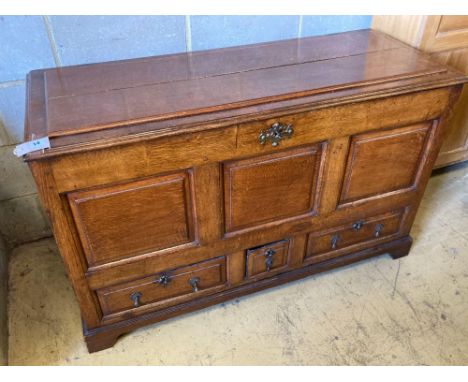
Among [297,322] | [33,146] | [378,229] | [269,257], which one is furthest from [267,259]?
[33,146]

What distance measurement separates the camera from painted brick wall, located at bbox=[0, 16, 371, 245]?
140 cm

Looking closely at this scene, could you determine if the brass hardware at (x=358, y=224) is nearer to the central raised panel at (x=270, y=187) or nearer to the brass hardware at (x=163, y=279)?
the central raised panel at (x=270, y=187)

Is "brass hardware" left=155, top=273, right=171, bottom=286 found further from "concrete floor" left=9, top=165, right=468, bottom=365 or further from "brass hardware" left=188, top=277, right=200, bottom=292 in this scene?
"concrete floor" left=9, top=165, right=468, bottom=365

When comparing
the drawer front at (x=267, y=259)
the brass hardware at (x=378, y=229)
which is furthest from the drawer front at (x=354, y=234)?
the drawer front at (x=267, y=259)

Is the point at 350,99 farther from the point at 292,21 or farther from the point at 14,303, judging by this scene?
the point at 14,303

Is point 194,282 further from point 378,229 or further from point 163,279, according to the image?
point 378,229

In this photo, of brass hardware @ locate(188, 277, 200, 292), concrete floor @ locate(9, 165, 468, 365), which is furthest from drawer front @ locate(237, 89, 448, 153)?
concrete floor @ locate(9, 165, 468, 365)

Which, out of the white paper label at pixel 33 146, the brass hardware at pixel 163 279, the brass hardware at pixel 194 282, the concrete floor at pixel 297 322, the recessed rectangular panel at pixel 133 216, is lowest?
the concrete floor at pixel 297 322

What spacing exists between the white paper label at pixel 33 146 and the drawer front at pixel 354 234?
0.99m

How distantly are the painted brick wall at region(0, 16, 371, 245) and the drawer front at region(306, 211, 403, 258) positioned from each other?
2.58 ft

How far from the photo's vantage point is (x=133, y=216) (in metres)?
1.24

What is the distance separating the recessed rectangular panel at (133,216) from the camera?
3.86ft

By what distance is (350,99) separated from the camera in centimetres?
125

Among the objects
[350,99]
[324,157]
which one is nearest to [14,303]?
[324,157]
